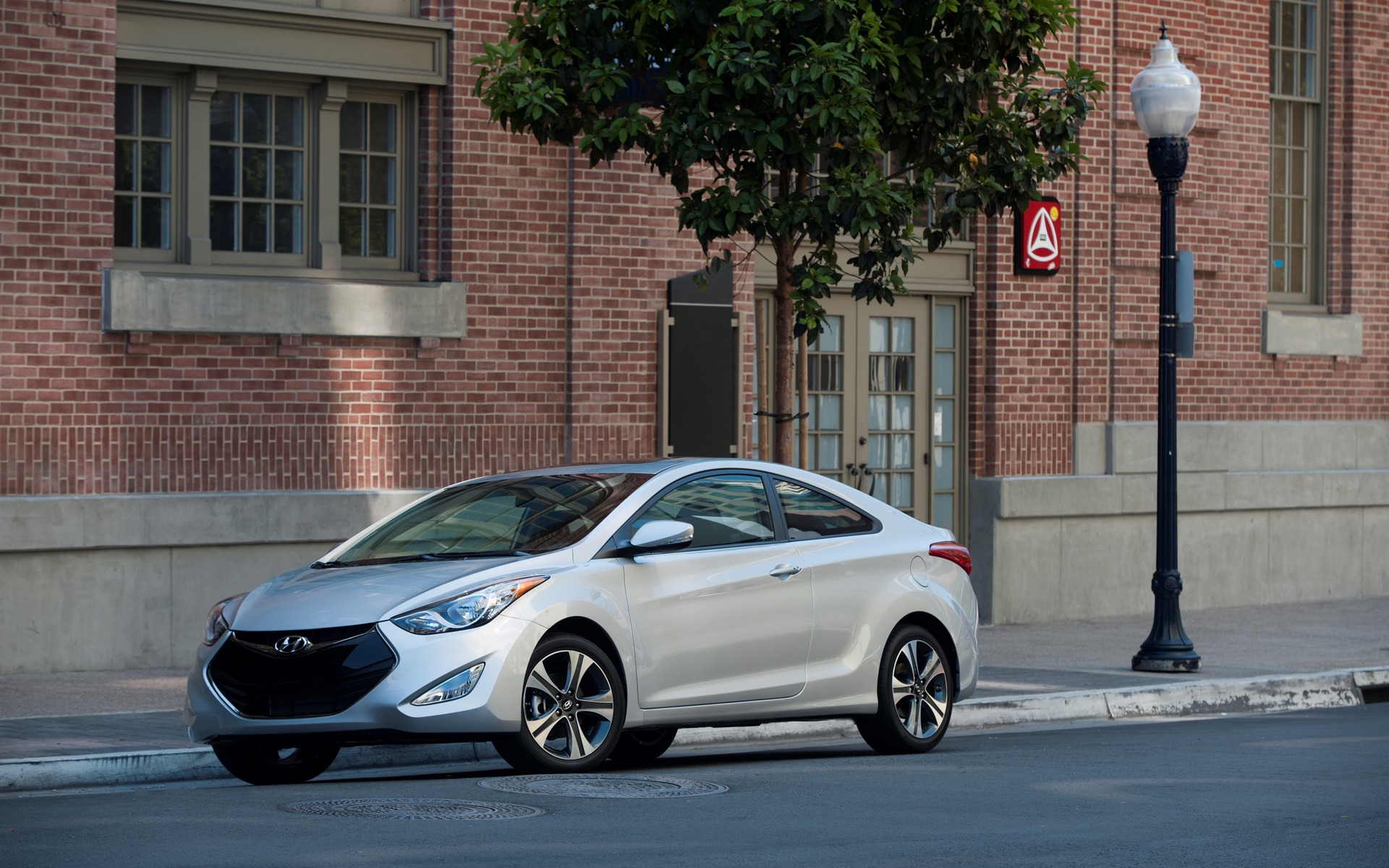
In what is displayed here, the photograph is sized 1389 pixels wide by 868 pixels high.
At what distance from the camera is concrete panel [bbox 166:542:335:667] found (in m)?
13.8

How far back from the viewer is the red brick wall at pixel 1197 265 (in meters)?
18.3

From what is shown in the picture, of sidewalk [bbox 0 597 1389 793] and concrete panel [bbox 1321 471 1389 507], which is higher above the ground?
concrete panel [bbox 1321 471 1389 507]

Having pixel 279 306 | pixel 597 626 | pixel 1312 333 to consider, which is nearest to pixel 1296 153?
pixel 1312 333

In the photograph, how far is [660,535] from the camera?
9.10 meters

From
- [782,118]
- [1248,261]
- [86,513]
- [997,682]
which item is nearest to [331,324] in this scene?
[86,513]

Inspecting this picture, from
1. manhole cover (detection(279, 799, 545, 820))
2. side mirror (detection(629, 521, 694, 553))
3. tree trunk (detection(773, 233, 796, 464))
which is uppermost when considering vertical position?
tree trunk (detection(773, 233, 796, 464))

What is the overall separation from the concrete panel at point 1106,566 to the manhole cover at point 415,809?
11.1 metres

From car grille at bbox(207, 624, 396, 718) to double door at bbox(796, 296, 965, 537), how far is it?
8720 millimetres

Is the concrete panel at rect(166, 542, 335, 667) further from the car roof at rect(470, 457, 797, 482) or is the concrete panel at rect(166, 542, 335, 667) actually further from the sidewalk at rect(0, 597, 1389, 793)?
the car roof at rect(470, 457, 797, 482)

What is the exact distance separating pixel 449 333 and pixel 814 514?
17.8 ft

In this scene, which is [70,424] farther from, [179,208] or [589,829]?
Answer: [589,829]

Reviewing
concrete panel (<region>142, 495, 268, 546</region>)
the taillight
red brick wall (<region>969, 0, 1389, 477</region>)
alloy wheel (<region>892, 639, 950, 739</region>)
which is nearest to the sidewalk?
concrete panel (<region>142, 495, 268, 546</region>)

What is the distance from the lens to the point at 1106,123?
18750 millimetres

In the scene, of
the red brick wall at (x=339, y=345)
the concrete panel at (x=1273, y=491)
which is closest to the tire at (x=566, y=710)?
the red brick wall at (x=339, y=345)
